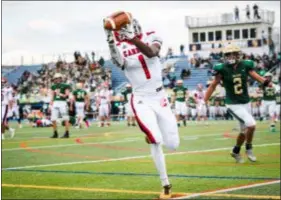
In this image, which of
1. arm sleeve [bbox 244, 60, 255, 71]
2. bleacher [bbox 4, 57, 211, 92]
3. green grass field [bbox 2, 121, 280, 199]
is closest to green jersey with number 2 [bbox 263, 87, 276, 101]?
green grass field [bbox 2, 121, 280, 199]

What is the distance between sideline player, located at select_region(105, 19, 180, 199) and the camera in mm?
8242

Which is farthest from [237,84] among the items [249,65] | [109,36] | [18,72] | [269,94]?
[18,72]

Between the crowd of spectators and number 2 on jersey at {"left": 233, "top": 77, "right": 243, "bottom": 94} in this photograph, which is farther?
the crowd of spectators

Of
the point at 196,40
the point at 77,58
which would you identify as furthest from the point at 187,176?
the point at 196,40

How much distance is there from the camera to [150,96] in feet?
27.9

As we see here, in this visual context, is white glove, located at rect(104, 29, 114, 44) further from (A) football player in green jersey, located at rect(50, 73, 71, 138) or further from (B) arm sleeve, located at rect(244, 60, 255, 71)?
(A) football player in green jersey, located at rect(50, 73, 71, 138)

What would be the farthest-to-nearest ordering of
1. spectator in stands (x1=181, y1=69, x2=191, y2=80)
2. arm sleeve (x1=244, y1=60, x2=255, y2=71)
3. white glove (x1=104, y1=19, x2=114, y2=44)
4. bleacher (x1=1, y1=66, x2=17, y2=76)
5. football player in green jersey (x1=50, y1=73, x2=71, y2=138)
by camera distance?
bleacher (x1=1, y1=66, x2=17, y2=76) → spectator in stands (x1=181, y1=69, x2=191, y2=80) → football player in green jersey (x1=50, y1=73, x2=71, y2=138) → arm sleeve (x1=244, y1=60, x2=255, y2=71) → white glove (x1=104, y1=19, x2=114, y2=44)

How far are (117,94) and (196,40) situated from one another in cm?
2087

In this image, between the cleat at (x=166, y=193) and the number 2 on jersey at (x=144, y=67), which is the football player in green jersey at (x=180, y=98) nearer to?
the number 2 on jersey at (x=144, y=67)

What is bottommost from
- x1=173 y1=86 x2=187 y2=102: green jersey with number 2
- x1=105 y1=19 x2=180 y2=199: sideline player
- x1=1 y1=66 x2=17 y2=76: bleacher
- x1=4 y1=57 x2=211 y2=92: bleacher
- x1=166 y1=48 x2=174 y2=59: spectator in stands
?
x1=105 y1=19 x2=180 y2=199: sideline player

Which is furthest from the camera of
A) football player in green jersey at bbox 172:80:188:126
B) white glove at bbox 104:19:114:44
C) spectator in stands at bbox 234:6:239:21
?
spectator in stands at bbox 234:6:239:21

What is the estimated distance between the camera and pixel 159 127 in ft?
28.1

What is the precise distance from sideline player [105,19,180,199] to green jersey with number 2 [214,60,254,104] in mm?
4118

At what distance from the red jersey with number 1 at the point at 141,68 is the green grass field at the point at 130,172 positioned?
4.59 ft
